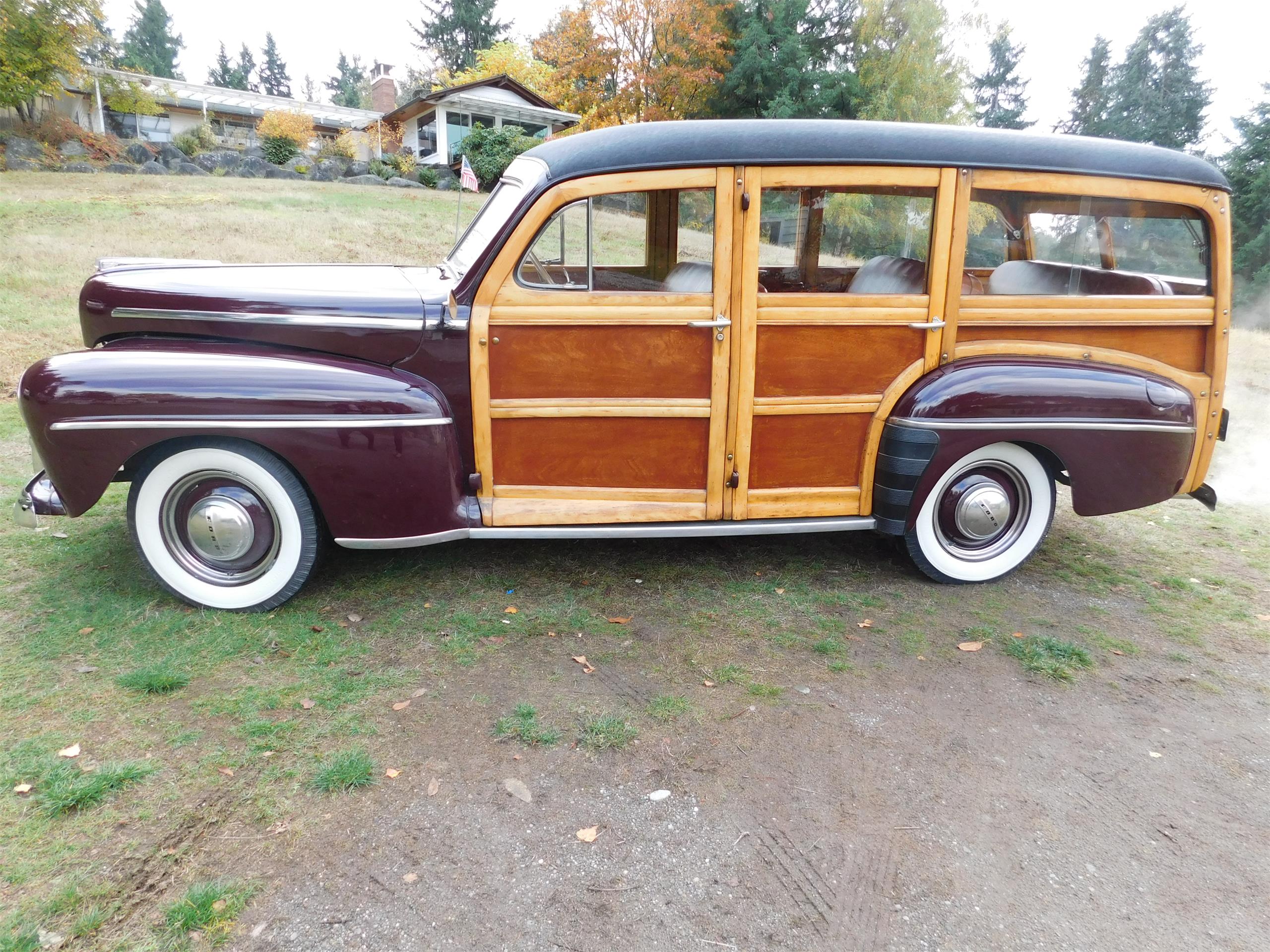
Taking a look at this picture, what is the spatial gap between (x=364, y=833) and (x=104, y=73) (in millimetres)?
34949

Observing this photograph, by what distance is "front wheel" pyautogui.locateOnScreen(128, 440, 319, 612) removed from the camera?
3.46 m

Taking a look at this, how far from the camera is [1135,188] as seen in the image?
385 centimetres

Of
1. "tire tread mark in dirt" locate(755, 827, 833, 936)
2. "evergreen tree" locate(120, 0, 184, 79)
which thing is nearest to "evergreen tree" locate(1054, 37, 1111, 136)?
"tire tread mark in dirt" locate(755, 827, 833, 936)

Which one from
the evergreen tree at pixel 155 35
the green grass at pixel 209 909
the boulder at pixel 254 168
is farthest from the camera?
the evergreen tree at pixel 155 35

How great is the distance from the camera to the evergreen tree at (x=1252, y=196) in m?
27.8

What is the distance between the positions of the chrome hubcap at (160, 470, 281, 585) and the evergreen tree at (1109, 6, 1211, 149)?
45.7 m

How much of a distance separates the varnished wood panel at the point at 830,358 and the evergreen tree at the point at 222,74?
2858 inches

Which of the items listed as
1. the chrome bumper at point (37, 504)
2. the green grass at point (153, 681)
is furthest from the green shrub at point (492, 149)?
the green grass at point (153, 681)

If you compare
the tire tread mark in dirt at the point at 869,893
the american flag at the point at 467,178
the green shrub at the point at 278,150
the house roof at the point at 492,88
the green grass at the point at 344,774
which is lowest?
the tire tread mark in dirt at the point at 869,893

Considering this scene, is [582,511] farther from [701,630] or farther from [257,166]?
[257,166]

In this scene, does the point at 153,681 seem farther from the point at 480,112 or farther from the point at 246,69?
the point at 246,69

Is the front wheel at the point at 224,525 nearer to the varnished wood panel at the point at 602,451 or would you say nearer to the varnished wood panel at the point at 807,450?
the varnished wood panel at the point at 602,451

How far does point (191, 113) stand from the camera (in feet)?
124

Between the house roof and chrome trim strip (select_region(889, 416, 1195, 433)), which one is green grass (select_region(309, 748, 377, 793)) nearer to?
chrome trim strip (select_region(889, 416, 1195, 433))
